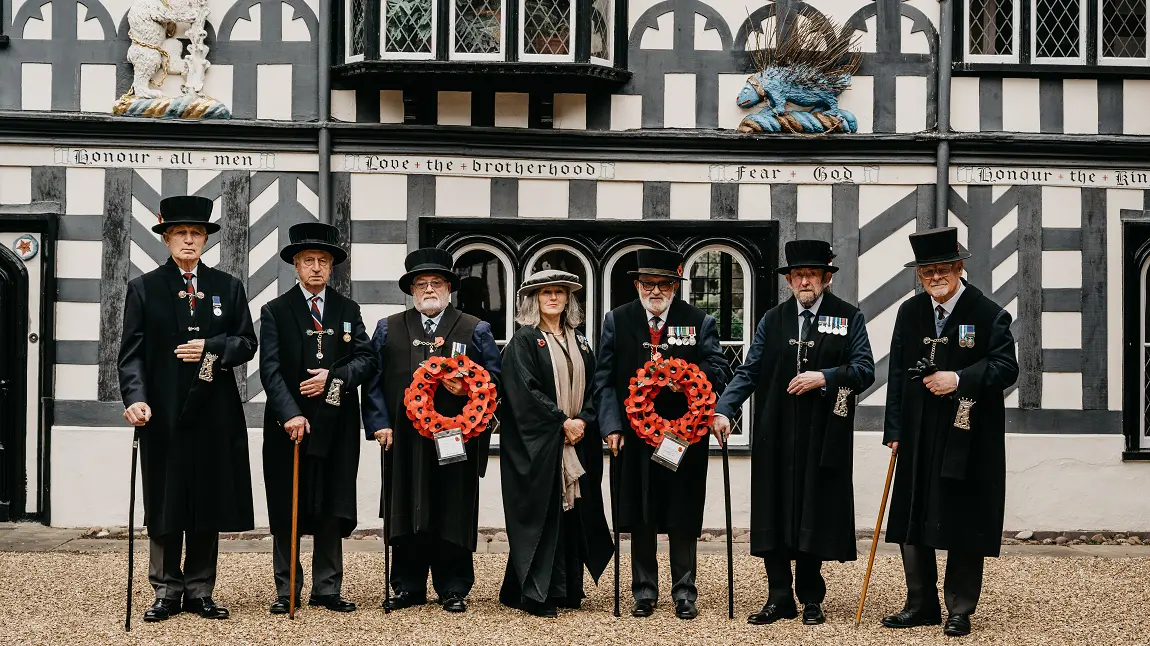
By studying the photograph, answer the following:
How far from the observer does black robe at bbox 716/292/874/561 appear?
6.83m

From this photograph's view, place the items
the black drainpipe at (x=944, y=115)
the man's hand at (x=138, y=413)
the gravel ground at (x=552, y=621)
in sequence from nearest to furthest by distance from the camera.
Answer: the gravel ground at (x=552, y=621), the man's hand at (x=138, y=413), the black drainpipe at (x=944, y=115)

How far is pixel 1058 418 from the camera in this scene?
33.2 feet

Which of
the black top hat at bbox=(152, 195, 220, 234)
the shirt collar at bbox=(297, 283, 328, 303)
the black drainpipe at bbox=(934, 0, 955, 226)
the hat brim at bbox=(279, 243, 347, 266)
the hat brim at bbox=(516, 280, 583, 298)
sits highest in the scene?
the black drainpipe at bbox=(934, 0, 955, 226)

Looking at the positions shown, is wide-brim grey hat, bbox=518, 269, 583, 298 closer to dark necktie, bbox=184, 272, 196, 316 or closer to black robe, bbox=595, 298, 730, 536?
black robe, bbox=595, 298, 730, 536

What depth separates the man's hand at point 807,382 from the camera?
6.84 meters

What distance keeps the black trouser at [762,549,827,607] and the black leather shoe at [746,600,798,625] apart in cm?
1

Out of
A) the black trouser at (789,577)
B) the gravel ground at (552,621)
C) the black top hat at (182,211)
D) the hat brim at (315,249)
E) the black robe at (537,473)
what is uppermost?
the black top hat at (182,211)

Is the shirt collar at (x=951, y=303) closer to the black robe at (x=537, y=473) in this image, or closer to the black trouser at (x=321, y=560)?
the black robe at (x=537, y=473)

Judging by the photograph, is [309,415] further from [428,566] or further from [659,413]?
[659,413]

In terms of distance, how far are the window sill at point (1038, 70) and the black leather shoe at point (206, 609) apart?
21.4 feet

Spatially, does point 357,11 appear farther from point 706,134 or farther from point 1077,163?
point 1077,163

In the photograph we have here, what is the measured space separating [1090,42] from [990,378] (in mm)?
4643

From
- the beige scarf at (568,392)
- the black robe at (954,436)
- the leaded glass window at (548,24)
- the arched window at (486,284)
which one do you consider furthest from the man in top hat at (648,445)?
the leaded glass window at (548,24)

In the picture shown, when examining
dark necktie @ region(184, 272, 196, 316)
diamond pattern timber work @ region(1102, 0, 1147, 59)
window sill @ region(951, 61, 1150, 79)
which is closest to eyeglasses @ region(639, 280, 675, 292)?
dark necktie @ region(184, 272, 196, 316)
